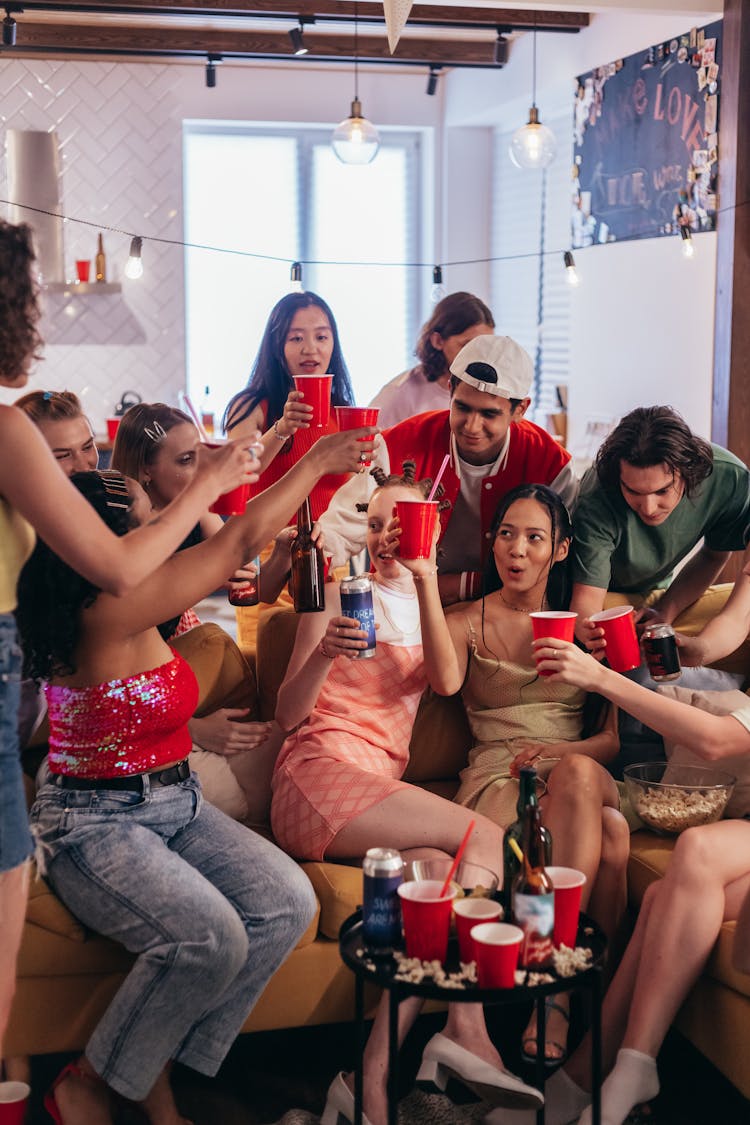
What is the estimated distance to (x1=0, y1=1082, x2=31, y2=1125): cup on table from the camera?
2236 mm

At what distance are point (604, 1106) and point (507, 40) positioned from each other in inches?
246

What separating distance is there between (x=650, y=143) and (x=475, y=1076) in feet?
14.9

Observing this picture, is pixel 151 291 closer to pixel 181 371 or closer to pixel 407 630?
pixel 181 371

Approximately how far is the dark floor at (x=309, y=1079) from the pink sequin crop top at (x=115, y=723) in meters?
0.76

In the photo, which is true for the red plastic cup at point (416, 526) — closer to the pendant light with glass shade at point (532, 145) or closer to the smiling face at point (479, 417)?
the smiling face at point (479, 417)

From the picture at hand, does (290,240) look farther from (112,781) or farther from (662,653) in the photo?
(112,781)

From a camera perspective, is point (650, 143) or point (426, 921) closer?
point (426, 921)

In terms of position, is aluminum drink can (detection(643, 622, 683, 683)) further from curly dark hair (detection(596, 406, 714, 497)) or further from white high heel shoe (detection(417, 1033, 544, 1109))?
white high heel shoe (detection(417, 1033, 544, 1109))

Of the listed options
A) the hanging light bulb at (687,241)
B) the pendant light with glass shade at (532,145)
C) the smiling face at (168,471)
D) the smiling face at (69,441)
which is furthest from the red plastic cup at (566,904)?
the pendant light with glass shade at (532,145)

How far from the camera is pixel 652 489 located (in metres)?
2.99

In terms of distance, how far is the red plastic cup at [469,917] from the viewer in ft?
6.46

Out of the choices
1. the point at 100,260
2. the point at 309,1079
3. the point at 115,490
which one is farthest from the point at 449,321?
the point at 100,260

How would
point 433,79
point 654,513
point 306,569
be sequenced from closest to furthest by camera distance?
1. point 306,569
2. point 654,513
3. point 433,79

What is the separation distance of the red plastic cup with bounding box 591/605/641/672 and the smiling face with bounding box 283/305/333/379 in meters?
1.32
